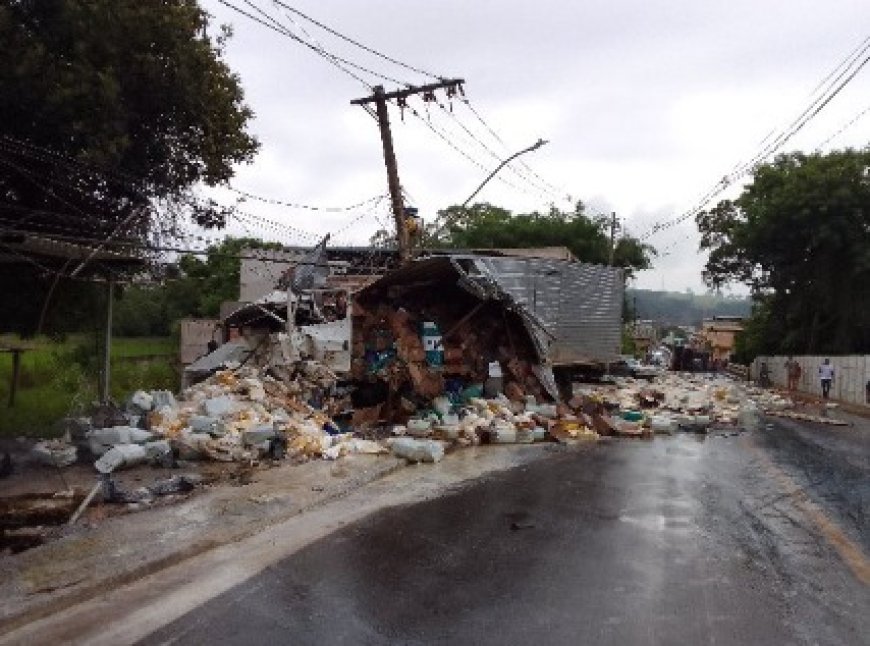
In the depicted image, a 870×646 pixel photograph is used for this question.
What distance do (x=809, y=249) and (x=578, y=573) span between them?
33.6m

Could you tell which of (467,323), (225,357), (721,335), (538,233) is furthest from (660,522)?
(721,335)

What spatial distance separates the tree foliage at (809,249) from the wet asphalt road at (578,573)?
2683 cm

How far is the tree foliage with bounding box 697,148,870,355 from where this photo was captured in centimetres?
3325

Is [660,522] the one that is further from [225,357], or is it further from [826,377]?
[826,377]

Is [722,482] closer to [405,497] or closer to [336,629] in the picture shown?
[405,497]

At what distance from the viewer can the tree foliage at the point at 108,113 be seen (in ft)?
A: 37.9

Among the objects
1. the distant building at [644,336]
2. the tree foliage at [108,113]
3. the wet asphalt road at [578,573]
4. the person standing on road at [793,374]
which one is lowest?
the wet asphalt road at [578,573]

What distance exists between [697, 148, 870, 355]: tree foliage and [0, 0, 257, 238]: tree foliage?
88.9 ft

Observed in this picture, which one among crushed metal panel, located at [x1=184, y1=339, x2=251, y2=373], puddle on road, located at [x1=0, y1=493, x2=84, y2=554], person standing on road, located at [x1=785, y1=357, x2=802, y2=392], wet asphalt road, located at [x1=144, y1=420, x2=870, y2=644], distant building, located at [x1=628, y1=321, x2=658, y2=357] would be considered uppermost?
distant building, located at [x1=628, y1=321, x2=658, y2=357]

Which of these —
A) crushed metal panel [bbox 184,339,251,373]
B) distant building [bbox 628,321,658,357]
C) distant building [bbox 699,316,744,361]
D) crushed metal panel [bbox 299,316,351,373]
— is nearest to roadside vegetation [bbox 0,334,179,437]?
crushed metal panel [bbox 184,339,251,373]

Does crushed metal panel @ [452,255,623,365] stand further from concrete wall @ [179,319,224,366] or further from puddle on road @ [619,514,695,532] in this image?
concrete wall @ [179,319,224,366]

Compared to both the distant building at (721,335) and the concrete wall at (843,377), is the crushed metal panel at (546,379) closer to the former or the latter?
the concrete wall at (843,377)

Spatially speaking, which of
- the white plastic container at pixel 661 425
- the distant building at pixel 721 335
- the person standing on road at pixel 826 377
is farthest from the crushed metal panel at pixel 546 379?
the distant building at pixel 721 335

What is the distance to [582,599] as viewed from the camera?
17.5ft
